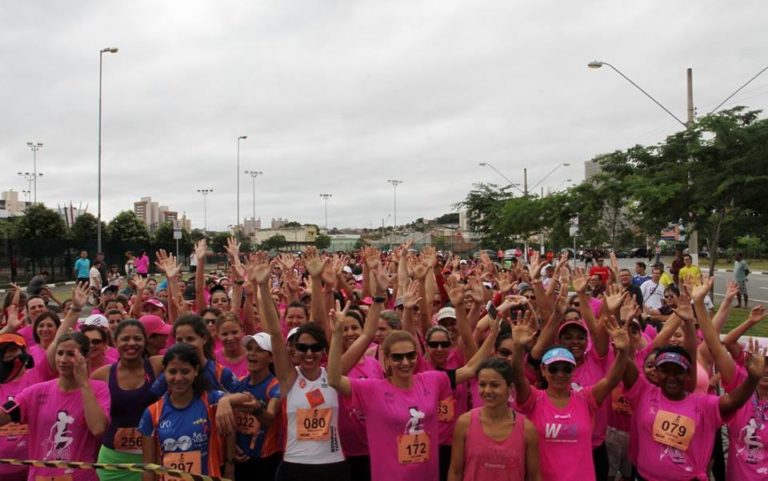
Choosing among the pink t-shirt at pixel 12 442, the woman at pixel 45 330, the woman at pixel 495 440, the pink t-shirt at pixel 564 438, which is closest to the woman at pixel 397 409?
the woman at pixel 495 440

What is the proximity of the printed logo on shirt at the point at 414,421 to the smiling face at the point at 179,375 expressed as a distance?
1.27 meters

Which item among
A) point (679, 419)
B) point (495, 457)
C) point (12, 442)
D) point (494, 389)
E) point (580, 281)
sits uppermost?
point (580, 281)

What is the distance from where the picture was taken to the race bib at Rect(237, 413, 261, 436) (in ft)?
12.9

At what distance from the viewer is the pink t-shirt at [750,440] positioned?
375 centimetres

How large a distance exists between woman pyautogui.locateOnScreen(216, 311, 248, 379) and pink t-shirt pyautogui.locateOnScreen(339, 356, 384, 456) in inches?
37.0

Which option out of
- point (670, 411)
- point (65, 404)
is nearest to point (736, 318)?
point (670, 411)

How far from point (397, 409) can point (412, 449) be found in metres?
0.24

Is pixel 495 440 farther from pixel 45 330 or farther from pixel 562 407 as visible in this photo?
pixel 45 330

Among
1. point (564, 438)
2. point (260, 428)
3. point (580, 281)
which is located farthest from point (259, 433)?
point (580, 281)

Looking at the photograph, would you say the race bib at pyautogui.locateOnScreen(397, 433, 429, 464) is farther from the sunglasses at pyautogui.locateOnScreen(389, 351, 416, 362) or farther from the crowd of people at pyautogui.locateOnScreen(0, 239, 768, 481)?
the sunglasses at pyautogui.locateOnScreen(389, 351, 416, 362)

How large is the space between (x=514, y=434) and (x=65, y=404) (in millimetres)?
2683

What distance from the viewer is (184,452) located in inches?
134

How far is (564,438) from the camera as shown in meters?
3.55

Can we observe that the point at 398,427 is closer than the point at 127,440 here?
Yes
